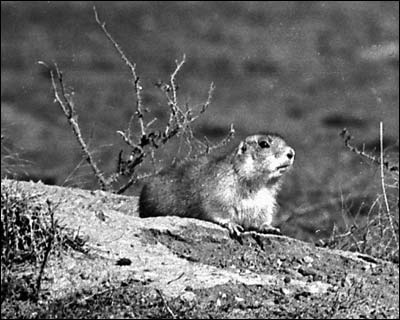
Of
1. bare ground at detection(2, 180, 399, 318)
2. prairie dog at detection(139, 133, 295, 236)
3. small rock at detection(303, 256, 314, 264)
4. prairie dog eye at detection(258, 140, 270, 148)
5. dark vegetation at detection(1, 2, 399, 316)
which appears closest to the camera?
bare ground at detection(2, 180, 399, 318)

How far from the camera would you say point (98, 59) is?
20.9 m

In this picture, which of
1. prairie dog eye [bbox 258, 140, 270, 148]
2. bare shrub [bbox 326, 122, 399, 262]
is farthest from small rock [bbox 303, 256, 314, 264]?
prairie dog eye [bbox 258, 140, 270, 148]

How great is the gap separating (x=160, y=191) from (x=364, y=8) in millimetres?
17591

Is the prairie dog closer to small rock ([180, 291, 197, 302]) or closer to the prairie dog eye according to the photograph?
the prairie dog eye

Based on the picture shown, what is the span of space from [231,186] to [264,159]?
0.98 ft

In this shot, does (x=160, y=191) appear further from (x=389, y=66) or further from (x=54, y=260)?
(x=389, y=66)

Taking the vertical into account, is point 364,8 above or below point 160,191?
below

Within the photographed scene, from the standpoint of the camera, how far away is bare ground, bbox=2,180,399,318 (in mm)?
6520

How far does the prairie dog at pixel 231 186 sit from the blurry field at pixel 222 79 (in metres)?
5.68

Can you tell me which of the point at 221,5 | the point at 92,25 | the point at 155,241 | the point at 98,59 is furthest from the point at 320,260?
the point at 221,5

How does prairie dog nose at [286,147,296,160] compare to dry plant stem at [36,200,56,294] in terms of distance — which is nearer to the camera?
dry plant stem at [36,200,56,294]

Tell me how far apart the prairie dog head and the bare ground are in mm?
895

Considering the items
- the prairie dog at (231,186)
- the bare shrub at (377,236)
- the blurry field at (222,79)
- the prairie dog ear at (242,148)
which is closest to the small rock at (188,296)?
the prairie dog at (231,186)

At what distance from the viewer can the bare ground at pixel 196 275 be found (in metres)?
6.52
